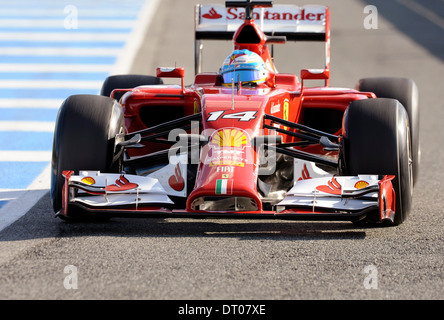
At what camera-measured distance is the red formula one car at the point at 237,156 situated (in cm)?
651

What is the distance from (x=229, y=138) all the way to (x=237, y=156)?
0.21m

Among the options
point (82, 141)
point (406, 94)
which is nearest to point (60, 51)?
point (406, 94)

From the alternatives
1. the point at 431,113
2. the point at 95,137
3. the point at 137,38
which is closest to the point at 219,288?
the point at 95,137

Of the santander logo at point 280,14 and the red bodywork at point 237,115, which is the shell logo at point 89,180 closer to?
the red bodywork at point 237,115

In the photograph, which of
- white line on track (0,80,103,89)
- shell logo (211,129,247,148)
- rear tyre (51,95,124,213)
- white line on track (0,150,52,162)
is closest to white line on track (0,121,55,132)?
white line on track (0,150,52,162)

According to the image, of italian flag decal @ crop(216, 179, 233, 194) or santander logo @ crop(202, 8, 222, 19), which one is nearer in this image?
italian flag decal @ crop(216, 179, 233, 194)

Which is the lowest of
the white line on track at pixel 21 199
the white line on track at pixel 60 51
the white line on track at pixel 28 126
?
the white line on track at pixel 21 199

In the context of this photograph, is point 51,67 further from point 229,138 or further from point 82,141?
point 229,138

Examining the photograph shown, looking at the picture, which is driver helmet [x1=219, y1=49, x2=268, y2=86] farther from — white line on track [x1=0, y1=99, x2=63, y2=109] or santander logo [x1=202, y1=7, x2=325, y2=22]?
white line on track [x1=0, y1=99, x2=63, y2=109]

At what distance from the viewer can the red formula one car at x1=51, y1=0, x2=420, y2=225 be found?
21.4ft

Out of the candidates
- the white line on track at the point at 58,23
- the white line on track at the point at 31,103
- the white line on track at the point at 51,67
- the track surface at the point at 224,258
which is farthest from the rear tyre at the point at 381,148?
the white line on track at the point at 58,23

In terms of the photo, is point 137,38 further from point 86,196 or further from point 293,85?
point 86,196

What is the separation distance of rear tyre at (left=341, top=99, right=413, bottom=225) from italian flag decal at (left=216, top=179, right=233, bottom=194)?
41.2 inches
